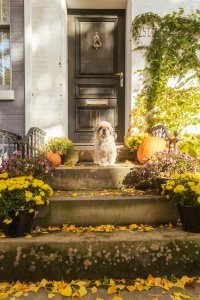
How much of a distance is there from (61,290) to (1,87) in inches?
148

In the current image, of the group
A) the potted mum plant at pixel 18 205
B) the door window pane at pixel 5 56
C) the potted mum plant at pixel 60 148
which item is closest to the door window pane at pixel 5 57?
the door window pane at pixel 5 56

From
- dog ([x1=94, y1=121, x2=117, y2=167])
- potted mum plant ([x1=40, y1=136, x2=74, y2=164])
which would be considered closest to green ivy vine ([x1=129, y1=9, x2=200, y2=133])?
dog ([x1=94, y1=121, x2=117, y2=167])

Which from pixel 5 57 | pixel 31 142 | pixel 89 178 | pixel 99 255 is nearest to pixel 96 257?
pixel 99 255

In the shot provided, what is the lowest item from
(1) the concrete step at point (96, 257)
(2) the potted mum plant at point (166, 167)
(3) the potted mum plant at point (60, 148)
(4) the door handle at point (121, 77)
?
(1) the concrete step at point (96, 257)

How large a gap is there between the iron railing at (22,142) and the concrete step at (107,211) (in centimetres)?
93

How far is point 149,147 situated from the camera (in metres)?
4.32

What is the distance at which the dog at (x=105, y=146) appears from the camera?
4.29 m

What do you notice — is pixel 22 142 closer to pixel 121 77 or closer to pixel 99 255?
pixel 99 255

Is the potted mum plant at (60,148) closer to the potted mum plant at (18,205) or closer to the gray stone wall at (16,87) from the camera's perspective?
the gray stone wall at (16,87)

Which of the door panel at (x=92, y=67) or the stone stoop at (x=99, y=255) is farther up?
the door panel at (x=92, y=67)

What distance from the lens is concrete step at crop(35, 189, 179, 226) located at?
3090 mm

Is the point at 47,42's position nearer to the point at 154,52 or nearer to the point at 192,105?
the point at 154,52

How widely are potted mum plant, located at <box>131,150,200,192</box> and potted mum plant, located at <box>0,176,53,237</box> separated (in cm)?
136

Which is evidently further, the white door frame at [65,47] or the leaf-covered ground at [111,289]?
the white door frame at [65,47]
